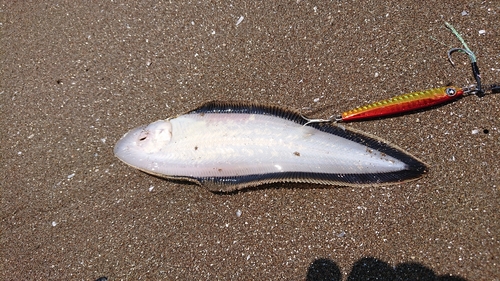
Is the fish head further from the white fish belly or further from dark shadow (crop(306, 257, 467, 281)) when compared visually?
dark shadow (crop(306, 257, 467, 281))

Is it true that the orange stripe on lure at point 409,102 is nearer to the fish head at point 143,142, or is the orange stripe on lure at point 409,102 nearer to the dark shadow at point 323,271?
the dark shadow at point 323,271

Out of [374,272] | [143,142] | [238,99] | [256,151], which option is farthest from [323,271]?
[143,142]

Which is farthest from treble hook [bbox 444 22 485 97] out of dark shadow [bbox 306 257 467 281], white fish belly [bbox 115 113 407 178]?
dark shadow [bbox 306 257 467 281]

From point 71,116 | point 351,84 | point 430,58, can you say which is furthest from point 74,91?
point 430,58

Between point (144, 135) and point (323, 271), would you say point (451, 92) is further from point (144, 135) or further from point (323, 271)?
point (144, 135)

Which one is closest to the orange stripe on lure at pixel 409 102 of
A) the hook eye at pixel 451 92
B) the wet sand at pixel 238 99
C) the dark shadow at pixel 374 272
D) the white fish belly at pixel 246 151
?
the hook eye at pixel 451 92

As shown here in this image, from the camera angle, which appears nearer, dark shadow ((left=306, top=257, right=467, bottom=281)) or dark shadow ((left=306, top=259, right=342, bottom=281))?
dark shadow ((left=306, top=257, right=467, bottom=281))
